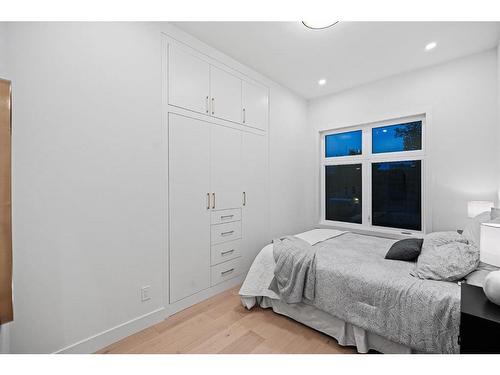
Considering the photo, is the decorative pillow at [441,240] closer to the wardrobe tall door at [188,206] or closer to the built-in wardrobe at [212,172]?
the built-in wardrobe at [212,172]

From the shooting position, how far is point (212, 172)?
2570 millimetres

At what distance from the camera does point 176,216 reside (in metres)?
2.25

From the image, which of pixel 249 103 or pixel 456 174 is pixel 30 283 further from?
pixel 456 174

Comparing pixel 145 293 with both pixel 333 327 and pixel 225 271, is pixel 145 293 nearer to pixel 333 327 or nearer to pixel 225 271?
pixel 225 271

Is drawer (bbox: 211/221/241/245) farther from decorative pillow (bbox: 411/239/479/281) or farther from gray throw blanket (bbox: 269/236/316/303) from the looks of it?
decorative pillow (bbox: 411/239/479/281)

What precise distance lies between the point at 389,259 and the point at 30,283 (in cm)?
272

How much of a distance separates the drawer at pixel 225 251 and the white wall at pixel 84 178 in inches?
24.1

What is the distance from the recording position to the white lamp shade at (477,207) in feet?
7.89

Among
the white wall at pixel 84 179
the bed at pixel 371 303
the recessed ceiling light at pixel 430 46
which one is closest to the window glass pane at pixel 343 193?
the bed at pixel 371 303

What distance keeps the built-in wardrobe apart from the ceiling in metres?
0.28

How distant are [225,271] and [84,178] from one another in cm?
176

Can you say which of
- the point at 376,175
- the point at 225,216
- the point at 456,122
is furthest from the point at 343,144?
the point at 225,216

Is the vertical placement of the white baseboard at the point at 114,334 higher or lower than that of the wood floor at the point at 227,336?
higher

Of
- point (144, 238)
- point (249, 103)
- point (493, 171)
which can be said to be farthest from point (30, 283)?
point (493, 171)
